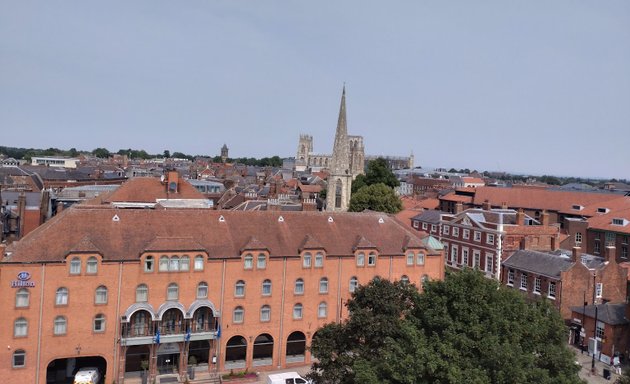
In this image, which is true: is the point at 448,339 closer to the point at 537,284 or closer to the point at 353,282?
the point at 353,282

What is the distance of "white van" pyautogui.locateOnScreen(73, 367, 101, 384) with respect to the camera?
3534cm

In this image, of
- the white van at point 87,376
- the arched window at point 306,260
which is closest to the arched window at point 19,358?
the white van at point 87,376

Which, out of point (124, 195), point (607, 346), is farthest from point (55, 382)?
point (607, 346)

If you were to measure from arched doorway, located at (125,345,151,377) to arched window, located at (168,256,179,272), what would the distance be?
5.94 m

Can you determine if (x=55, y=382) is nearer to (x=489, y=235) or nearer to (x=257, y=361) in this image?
(x=257, y=361)

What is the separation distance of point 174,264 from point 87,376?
915cm

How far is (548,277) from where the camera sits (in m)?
51.8

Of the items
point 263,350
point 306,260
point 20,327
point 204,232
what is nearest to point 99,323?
point 20,327

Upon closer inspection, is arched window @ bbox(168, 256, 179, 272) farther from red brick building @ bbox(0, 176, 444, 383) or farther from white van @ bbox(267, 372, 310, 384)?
white van @ bbox(267, 372, 310, 384)

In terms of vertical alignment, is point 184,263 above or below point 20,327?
above

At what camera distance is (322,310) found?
142 ft

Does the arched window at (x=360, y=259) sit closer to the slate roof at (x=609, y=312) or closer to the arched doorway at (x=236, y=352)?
the arched doorway at (x=236, y=352)

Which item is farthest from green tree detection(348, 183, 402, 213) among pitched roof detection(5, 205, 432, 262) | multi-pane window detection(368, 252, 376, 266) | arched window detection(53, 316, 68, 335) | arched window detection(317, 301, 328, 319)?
arched window detection(53, 316, 68, 335)

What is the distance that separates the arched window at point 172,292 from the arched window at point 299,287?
9.12 m
